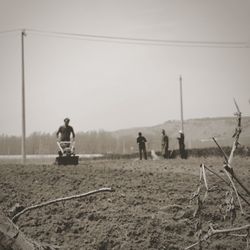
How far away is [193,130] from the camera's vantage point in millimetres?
68062

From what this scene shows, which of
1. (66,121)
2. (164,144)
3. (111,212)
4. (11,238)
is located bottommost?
(111,212)

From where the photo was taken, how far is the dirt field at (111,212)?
15.5ft

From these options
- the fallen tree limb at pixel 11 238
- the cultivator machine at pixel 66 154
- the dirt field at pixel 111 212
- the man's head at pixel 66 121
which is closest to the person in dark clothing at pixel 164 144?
the cultivator machine at pixel 66 154

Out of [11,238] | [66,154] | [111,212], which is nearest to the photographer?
[11,238]

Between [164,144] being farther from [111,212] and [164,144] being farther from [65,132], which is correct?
[111,212]

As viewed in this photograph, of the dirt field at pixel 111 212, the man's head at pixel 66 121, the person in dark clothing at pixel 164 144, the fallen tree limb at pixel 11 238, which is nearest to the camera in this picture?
the fallen tree limb at pixel 11 238

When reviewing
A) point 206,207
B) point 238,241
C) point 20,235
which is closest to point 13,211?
point 20,235

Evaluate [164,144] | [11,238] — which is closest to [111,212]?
[11,238]

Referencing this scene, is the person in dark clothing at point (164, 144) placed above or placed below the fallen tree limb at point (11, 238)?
above

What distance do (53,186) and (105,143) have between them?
116ft

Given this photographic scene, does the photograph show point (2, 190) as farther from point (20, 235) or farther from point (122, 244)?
point (20, 235)

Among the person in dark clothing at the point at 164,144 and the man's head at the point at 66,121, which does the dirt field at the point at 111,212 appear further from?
the person in dark clothing at the point at 164,144

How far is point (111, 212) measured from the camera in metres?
5.30

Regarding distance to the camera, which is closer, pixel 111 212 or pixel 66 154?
pixel 111 212
